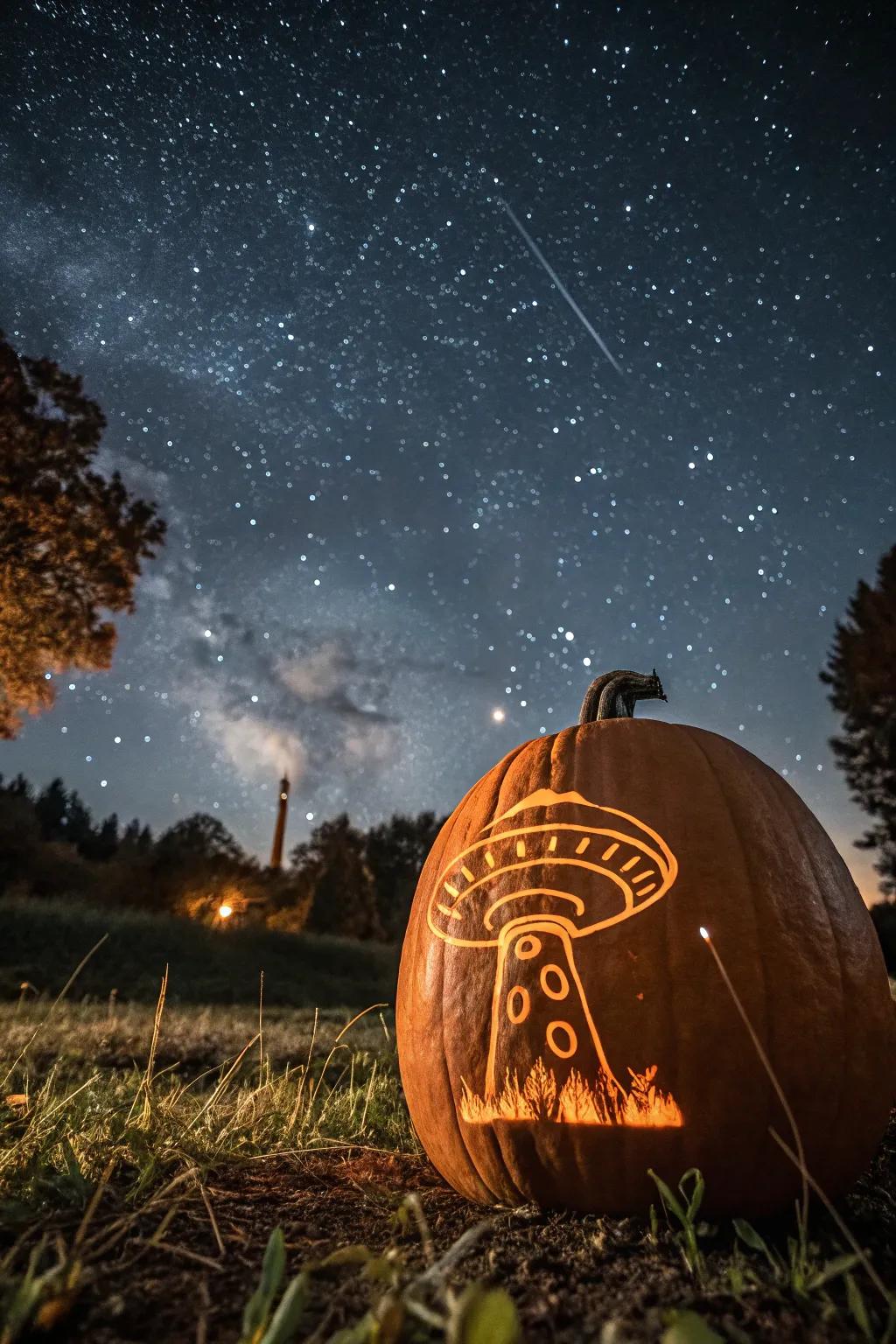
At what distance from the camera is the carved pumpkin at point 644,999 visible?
1599 mm

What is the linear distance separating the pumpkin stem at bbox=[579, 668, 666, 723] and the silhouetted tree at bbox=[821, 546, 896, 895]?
1797cm

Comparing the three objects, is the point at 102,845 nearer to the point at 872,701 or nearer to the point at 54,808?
the point at 54,808

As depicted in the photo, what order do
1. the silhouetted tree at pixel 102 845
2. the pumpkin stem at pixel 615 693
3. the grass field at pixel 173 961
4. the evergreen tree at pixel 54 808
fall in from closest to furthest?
the pumpkin stem at pixel 615 693
the grass field at pixel 173 961
the silhouetted tree at pixel 102 845
the evergreen tree at pixel 54 808

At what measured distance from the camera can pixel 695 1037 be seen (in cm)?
160

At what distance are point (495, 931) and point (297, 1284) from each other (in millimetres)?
916

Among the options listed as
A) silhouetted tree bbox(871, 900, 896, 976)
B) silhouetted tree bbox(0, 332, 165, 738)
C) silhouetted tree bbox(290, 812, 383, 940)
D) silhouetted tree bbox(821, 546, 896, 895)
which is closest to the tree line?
silhouetted tree bbox(290, 812, 383, 940)

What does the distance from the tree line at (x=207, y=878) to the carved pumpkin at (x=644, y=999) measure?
19.3 ft

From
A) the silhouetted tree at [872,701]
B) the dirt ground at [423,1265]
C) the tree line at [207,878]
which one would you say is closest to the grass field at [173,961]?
the tree line at [207,878]

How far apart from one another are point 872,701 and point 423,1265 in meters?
21.3

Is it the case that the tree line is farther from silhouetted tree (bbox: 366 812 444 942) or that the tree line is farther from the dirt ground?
the dirt ground

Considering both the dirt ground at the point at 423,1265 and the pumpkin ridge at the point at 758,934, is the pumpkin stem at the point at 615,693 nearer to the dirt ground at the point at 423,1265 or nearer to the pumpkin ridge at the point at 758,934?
the pumpkin ridge at the point at 758,934

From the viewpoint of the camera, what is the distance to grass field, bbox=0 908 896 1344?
100 centimetres

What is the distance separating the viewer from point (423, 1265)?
4.01 feet

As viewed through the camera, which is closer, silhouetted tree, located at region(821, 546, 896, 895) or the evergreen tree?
silhouetted tree, located at region(821, 546, 896, 895)
